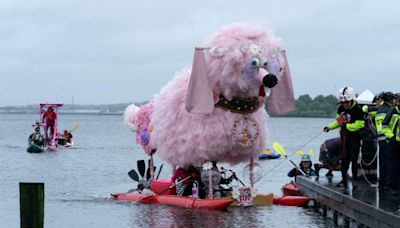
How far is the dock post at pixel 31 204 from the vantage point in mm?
11469

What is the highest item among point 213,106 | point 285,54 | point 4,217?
point 285,54

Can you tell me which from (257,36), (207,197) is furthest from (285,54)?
(207,197)

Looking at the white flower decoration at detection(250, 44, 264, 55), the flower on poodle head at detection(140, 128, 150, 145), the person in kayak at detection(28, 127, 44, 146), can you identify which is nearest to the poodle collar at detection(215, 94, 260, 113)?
the white flower decoration at detection(250, 44, 264, 55)

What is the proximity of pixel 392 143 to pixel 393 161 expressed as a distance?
1.00 feet

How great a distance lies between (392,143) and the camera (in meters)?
14.4

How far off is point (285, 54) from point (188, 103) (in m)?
2.29

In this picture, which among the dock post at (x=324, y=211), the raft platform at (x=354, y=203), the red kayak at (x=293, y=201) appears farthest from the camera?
the red kayak at (x=293, y=201)

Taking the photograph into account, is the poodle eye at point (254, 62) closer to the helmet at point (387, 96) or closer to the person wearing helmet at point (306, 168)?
the helmet at point (387, 96)

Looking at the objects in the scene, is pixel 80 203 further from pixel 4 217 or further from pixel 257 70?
pixel 257 70

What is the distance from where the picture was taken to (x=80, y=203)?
61.6ft

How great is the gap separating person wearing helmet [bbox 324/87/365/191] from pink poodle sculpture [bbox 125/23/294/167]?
1.24 m

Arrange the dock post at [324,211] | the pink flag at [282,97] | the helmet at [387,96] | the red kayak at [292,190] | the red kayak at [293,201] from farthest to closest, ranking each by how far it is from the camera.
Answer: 1. the red kayak at [292,190]
2. the red kayak at [293,201]
3. the pink flag at [282,97]
4. the dock post at [324,211]
5. the helmet at [387,96]

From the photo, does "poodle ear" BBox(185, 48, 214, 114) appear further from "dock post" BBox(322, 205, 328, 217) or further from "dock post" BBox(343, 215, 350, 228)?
"dock post" BBox(343, 215, 350, 228)

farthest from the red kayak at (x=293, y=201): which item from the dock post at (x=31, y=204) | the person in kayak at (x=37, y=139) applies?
the person in kayak at (x=37, y=139)
